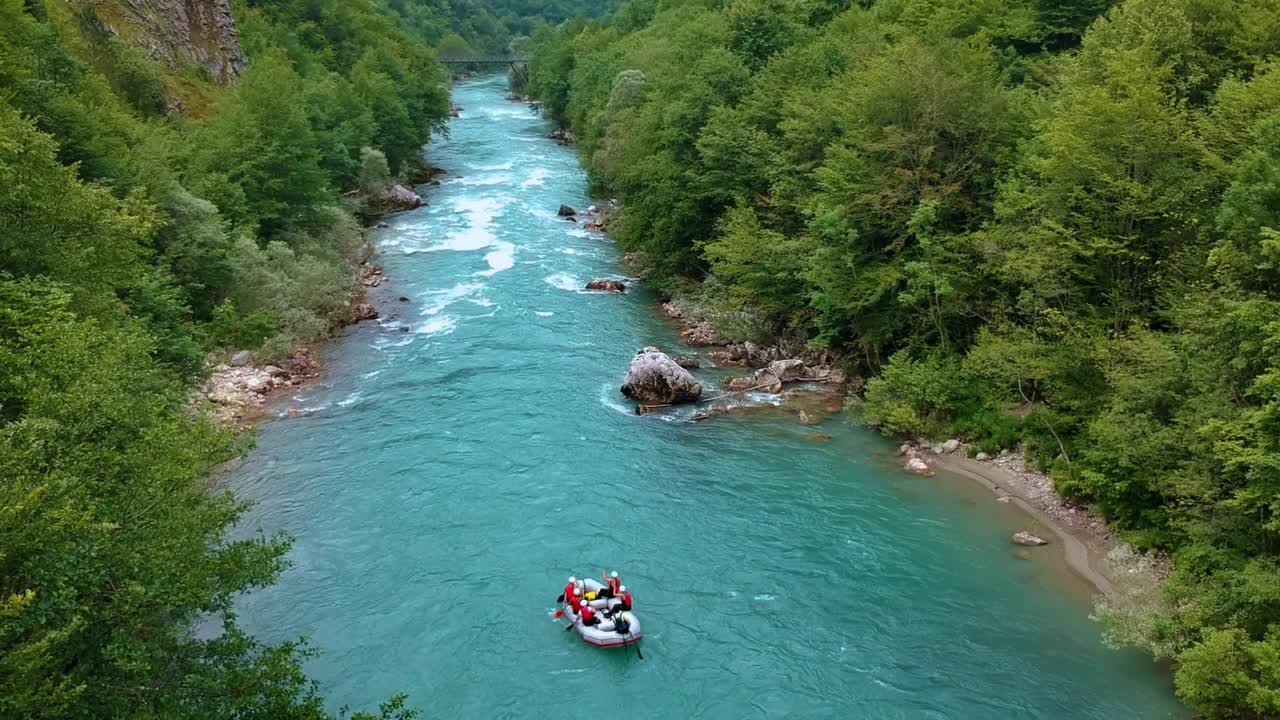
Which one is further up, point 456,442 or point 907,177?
point 907,177

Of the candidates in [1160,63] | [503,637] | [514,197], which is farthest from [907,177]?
[514,197]

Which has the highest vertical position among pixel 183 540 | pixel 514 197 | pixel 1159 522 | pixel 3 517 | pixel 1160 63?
pixel 1160 63

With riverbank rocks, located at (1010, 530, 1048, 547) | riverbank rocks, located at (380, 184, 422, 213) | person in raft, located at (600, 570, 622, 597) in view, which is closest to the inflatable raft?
person in raft, located at (600, 570, 622, 597)

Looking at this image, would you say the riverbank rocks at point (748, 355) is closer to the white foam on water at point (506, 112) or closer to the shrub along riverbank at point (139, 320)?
the shrub along riverbank at point (139, 320)

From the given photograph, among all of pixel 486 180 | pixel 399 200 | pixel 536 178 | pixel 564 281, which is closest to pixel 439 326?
pixel 564 281

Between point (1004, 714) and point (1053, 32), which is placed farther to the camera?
point (1053, 32)

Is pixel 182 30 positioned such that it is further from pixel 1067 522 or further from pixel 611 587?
pixel 1067 522

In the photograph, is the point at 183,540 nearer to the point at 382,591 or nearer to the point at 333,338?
the point at 382,591
